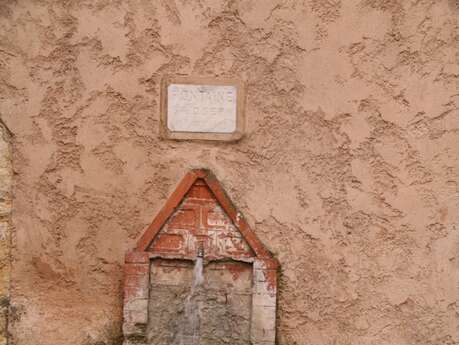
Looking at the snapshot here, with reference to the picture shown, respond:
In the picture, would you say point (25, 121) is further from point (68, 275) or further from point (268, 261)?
point (268, 261)

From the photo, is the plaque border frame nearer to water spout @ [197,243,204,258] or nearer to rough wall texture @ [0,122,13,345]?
water spout @ [197,243,204,258]

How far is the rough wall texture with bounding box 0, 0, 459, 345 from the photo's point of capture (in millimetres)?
2799

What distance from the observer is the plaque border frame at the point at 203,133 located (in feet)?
9.34

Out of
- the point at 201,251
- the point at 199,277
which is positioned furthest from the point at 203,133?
the point at 199,277

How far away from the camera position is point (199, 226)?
2826 mm

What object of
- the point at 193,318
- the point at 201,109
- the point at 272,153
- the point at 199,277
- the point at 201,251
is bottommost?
the point at 193,318

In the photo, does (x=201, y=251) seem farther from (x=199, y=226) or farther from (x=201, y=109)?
(x=201, y=109)

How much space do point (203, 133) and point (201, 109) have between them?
0.35 feet

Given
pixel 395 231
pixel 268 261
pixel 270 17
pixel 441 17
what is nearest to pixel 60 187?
pixel 268 261

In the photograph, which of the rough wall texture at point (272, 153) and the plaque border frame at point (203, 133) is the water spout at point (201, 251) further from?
the plaque border frame at point (203, 133)

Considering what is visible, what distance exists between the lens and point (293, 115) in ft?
9.30

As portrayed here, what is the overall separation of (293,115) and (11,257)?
4.61ft

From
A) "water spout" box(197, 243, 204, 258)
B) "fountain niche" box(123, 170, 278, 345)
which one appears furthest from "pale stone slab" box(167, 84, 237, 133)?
"water spout" box(197, 243, 204, 258)

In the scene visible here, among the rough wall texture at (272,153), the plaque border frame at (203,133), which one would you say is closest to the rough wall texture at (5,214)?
the rough wall texture at (272,153)
